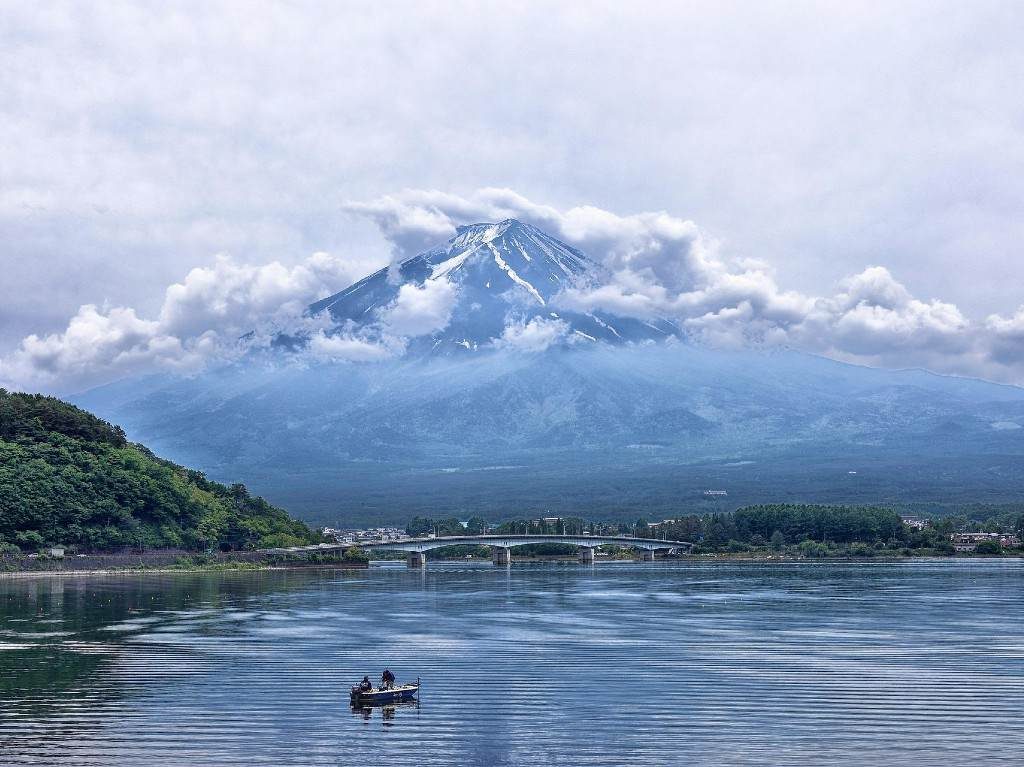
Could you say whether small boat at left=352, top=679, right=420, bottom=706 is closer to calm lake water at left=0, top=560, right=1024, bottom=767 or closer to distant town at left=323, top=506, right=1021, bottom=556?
calm lake water at left=0, top=560, right=1024, bottom=767

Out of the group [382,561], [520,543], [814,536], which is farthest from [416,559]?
[814,536]

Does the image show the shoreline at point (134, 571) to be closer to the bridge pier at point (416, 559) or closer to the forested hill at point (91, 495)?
the forested hill at point (91, 495)

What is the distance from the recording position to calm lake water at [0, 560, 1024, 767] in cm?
3747

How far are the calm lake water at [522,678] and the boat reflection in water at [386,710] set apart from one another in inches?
7.6

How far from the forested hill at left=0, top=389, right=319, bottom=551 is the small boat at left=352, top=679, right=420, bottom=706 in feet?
288

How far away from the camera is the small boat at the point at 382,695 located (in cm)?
4362

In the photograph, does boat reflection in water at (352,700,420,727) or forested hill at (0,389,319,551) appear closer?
boat reflection in water at (352,700,420,727)

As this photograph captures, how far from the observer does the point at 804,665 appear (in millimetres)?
53375

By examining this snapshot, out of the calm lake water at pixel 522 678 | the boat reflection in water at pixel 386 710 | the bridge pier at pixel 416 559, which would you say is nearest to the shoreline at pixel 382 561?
the bridge pier at pixel 416 559

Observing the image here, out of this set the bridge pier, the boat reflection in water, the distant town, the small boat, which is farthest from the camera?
the distant town

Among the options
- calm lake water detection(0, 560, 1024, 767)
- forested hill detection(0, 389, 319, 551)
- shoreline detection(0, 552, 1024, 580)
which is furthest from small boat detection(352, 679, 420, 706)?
forested hill detection(0, 389, 319, 551)

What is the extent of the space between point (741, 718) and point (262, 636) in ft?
102

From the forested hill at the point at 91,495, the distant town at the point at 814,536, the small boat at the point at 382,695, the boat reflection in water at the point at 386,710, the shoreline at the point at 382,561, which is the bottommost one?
the boat reflection in water at the point at 386,710

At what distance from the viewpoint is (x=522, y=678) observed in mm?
50531
